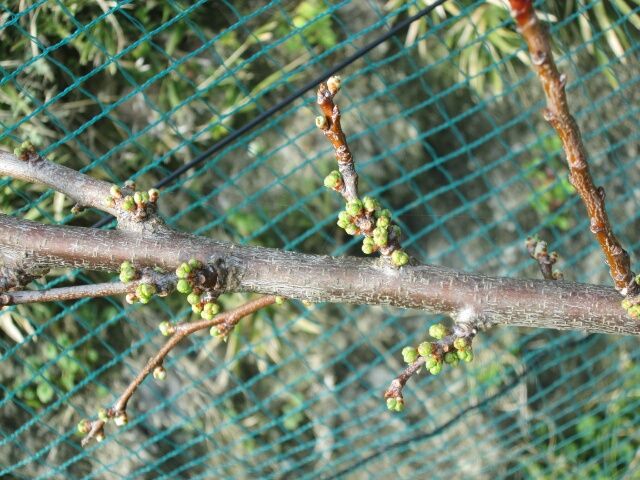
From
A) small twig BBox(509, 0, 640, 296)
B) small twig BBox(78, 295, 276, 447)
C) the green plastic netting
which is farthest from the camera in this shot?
the green plastic netting

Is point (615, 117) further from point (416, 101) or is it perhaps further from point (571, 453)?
point (571, 453)

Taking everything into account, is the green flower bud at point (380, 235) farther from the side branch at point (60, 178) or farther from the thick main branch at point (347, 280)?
the side branch at point (60, 178)

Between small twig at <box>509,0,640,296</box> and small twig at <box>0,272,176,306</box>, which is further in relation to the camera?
small twig at <box>0,272,176,306</box>

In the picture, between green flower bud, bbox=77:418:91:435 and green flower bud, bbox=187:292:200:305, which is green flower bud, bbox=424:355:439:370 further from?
green flower bud, bbox=77:418:91:435

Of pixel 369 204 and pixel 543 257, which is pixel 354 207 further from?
pixel 543 257

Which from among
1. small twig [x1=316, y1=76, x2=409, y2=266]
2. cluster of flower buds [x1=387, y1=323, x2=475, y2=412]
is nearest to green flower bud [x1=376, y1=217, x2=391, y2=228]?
small twig [x1=316, y1=76, x2=409, y2=266]
